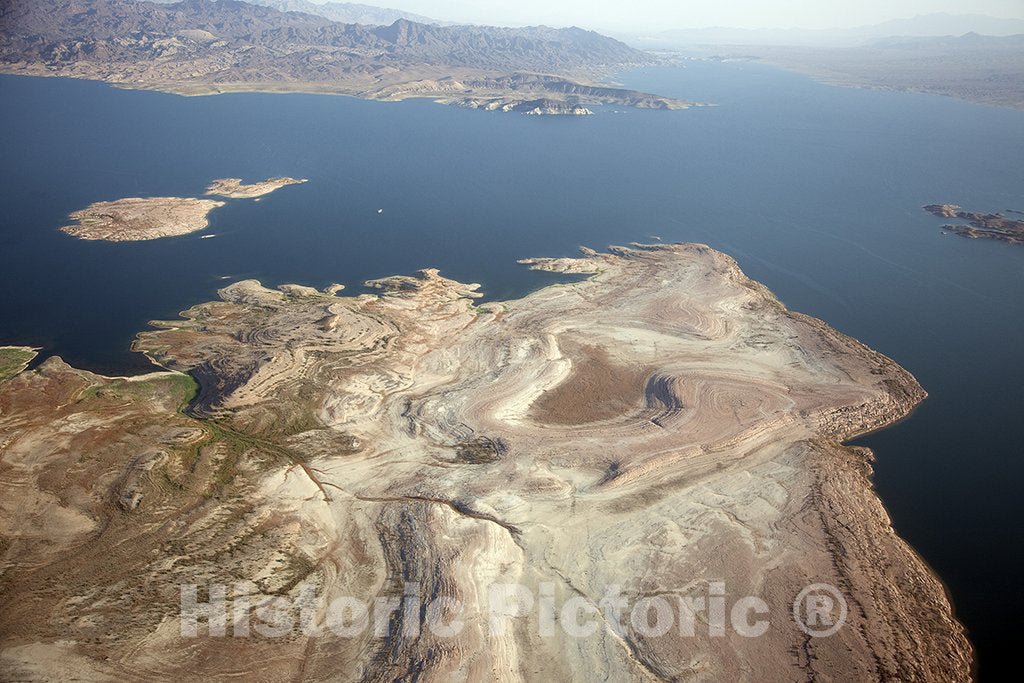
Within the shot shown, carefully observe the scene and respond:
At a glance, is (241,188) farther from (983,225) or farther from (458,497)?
(983,225)

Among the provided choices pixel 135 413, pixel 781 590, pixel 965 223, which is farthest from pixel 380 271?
pixel 965 223

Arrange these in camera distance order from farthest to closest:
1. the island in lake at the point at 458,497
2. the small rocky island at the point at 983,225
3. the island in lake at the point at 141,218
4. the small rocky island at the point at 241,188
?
the small rocky island at the point at 241,188, the small rocky island at the point at 983,225, the island in lake at the point at 141,218, the island in lake at the point at 458,497

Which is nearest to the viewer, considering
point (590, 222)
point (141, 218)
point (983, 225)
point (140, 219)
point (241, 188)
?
point (140, 219)

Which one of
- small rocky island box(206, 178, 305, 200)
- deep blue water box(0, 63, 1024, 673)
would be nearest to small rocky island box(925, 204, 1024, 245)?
deep blue water box(0, 63, 1024, 673)

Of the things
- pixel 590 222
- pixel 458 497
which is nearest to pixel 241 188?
pixel 590 222

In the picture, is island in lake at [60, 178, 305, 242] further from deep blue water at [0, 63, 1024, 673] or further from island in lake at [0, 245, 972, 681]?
island in lake at [0, 245, 972, 681]

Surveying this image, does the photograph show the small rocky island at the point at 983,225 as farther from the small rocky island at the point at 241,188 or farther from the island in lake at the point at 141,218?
the island in lake at the point at 141,218

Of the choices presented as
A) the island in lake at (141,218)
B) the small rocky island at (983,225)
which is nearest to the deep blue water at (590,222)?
the island in lake at (141,218)
